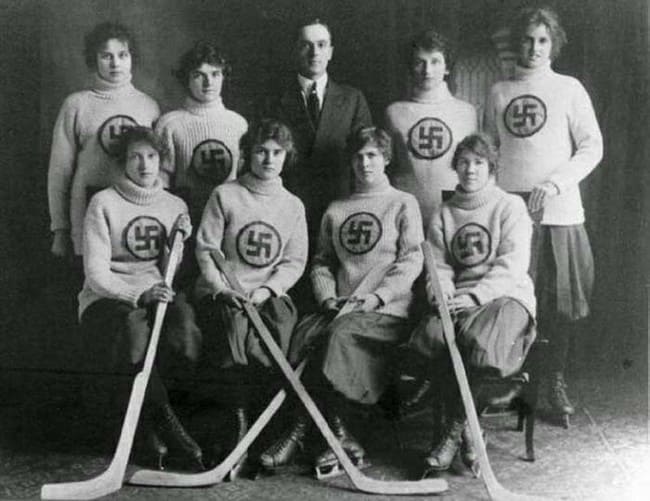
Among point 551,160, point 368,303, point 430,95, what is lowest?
point 368,303

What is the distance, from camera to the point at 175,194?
9.20 ft

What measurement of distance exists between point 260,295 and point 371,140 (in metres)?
0.64

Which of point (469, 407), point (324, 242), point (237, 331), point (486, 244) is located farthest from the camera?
point (324, 242)

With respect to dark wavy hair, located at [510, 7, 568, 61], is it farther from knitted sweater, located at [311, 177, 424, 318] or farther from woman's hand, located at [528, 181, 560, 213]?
knitted sweater, located at [311, 177, 424, 318]

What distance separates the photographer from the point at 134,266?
2.70 meters

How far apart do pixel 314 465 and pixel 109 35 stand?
1.61 metres

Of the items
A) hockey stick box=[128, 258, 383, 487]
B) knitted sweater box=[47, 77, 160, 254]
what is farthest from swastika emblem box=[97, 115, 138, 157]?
hockey stick box=[128, 258, 383, 487]

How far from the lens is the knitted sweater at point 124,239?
269 cm

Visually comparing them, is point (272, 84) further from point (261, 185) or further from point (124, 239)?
point (124, 239)

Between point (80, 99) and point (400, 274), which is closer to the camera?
point (400, 274)

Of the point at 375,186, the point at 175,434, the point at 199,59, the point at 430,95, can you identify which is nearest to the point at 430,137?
the point at 430,95

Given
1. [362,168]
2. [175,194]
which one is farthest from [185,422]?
[362,168]

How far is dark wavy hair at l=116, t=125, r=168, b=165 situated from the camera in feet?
9.00

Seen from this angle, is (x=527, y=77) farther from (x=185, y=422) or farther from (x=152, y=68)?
(x=185, y=422)
